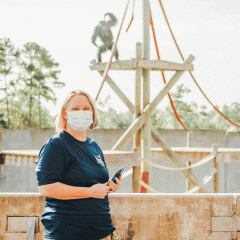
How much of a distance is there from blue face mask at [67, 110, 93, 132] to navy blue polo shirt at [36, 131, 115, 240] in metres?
0.09

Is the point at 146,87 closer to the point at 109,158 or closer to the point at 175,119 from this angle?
the point at 109,158

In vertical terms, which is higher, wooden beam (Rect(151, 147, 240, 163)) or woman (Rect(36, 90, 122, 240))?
woman (Rect(36, 90, 122, 240))

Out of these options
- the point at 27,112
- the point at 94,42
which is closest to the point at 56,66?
the point at 27,112

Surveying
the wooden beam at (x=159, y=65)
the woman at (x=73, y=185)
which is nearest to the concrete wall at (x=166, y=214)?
the woman at (x=73, y=185)

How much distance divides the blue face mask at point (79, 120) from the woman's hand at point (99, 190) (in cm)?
39

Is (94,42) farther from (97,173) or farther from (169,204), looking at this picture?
(97,173)

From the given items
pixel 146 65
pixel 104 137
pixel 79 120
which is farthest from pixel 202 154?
pixel 79 120

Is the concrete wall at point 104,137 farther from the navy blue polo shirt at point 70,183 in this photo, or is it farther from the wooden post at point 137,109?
the navy blue polo shirt at point 70,183

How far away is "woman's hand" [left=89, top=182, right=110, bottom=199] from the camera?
2268mm

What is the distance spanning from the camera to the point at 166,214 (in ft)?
13.6

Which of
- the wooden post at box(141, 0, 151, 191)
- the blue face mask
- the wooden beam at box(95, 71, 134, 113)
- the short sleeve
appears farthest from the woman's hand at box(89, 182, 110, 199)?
the wooden beam at box(95, 71, 134, 113)

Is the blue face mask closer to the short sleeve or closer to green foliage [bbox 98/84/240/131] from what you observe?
the short sleeve

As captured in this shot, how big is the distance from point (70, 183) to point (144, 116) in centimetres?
563

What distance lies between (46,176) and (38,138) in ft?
34.7
